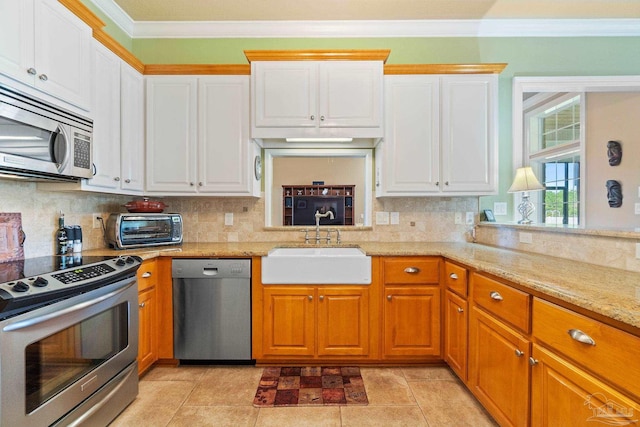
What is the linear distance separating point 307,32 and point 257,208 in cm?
170

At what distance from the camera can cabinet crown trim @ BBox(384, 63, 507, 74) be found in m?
2.65

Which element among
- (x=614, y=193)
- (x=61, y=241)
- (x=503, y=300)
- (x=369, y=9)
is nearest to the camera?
(x=503, y=300)

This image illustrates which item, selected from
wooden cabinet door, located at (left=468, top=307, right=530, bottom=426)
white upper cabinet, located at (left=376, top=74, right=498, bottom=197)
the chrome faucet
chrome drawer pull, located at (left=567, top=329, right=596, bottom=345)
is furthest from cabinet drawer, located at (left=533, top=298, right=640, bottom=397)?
the chrome faucet

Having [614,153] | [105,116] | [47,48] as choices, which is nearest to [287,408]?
[105,116]

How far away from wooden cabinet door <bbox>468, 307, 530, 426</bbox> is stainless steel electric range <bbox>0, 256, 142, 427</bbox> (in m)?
2.01

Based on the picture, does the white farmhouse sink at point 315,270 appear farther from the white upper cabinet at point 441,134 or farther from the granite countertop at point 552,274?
the white upper cabinet at point 441,134

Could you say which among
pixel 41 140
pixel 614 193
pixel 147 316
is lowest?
pixel 147 316

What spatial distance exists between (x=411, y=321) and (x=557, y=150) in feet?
12.4

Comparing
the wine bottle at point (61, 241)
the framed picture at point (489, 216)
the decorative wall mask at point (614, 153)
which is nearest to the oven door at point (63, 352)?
the wine bottle at point (61, 241)

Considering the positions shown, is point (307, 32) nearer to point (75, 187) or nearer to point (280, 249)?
point (280, 249)

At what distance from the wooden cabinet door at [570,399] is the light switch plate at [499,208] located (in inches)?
76.6

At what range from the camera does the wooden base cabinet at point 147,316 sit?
Result: 6.98ft

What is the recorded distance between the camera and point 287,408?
1.90 metres

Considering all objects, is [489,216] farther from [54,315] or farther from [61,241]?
[61,241]
